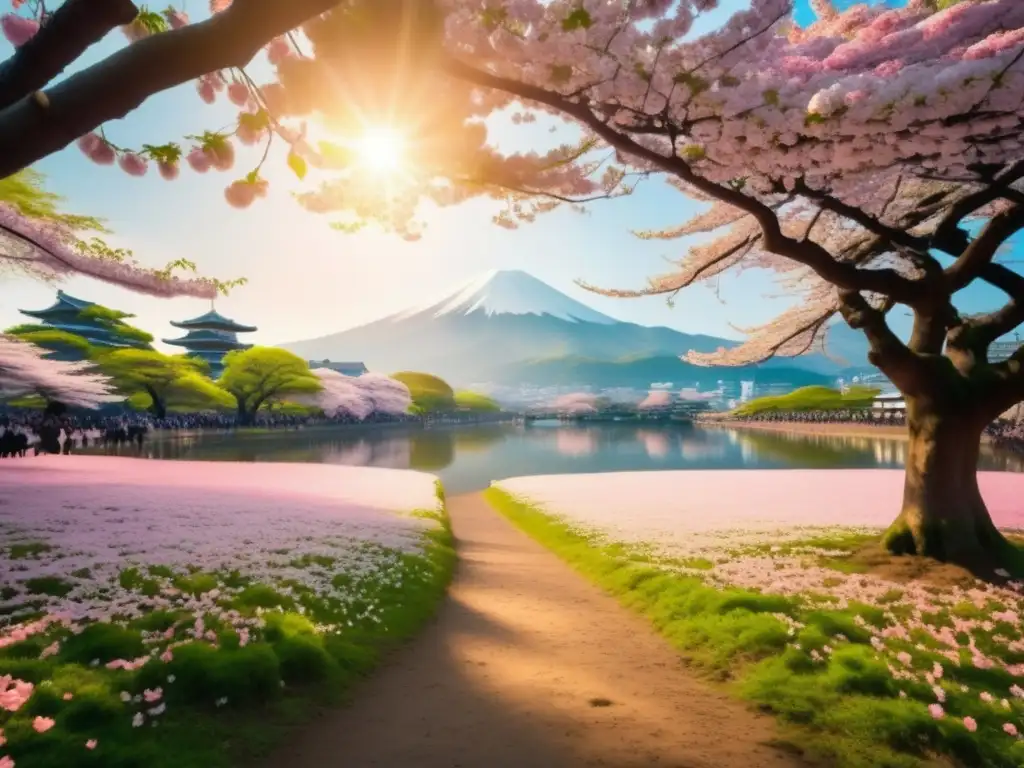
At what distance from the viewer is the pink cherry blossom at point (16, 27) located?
466 cm

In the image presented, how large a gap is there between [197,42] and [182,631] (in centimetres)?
512

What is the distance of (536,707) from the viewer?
5.17m

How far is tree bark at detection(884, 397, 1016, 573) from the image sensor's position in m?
8.79

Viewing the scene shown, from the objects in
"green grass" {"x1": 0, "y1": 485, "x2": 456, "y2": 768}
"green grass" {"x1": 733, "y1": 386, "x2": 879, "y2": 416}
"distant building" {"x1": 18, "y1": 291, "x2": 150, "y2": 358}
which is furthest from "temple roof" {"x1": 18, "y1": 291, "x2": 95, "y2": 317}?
"green grass" {"x1": 733, "y1": 386, "x2": 879, "y2": 416}

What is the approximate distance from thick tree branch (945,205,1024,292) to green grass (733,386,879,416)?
275ft

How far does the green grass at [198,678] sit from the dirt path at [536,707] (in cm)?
32

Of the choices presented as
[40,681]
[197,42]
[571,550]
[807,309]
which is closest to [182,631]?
[40,681]

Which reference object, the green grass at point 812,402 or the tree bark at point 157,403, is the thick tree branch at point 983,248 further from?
the green grass at point 812,402

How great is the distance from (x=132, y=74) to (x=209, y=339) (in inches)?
3263

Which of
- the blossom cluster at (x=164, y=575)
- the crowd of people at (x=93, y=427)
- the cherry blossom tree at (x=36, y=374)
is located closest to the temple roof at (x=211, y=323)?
the crowd of people at (x=93, y=427)

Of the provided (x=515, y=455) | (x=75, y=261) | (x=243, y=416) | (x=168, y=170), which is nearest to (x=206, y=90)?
(x=168, y=170)

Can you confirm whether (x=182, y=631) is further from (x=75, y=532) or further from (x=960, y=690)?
(x=960, y=690)

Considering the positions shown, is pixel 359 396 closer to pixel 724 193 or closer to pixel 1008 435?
pixel 1008 435

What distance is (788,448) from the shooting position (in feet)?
154
